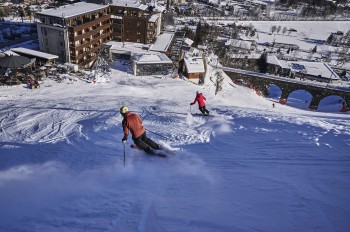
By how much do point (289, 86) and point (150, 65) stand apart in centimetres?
2382

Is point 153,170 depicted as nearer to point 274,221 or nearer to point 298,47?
point 274,221

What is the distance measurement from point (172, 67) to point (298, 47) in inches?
2034

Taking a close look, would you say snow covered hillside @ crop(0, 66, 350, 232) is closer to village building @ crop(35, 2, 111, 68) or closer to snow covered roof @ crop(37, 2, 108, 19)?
village building @ crop(35, 2, 111, 68)

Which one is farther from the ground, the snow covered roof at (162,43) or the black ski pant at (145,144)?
the black ski pant at (145,144)

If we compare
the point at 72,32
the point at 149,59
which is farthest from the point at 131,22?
the point at 149,59

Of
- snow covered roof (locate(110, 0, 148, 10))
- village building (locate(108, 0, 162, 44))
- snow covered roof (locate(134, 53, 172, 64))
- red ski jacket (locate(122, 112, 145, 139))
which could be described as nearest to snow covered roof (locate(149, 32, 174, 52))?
village building (locate(108, 0, 162, 44))

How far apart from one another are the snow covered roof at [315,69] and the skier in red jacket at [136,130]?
4964 centimetres

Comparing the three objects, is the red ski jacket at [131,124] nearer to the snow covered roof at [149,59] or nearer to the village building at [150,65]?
the village building at [150,65]

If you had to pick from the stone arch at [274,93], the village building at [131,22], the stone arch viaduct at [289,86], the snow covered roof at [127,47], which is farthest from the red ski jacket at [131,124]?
the stone arch at [274,93]

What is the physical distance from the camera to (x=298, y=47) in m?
72.0

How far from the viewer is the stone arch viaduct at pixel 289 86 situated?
139 ft

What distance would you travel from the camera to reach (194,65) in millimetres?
34594

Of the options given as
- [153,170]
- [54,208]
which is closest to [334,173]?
[153,170]

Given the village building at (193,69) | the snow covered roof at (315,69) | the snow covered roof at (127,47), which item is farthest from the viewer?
the snow covered roof at (315,69)
